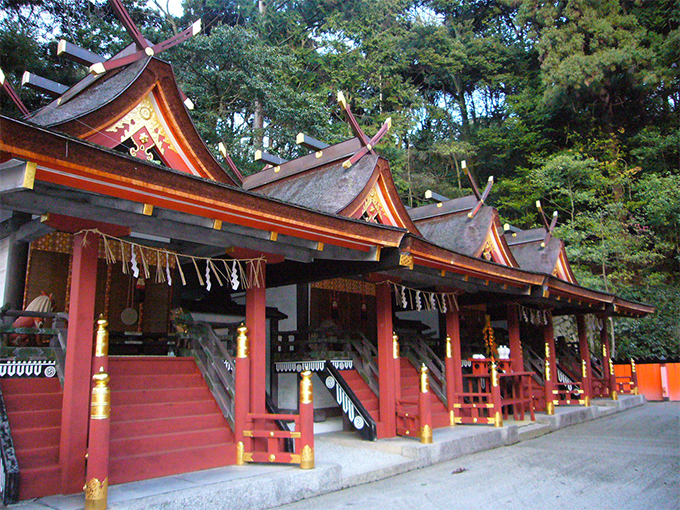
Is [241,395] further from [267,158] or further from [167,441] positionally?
[267,158]

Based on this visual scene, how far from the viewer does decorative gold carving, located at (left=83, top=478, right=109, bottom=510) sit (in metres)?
4.42

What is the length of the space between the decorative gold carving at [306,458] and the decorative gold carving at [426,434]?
8.87 feet

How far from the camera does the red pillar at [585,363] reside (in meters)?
14.6

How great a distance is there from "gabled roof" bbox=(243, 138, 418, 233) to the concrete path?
4265mm

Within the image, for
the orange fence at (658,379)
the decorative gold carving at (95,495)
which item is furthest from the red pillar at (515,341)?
the decorative gold carving at (95,495)

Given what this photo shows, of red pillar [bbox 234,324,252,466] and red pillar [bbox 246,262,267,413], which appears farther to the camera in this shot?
red pillar [bbox 246,262,267,413]

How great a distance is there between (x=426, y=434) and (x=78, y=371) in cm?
523

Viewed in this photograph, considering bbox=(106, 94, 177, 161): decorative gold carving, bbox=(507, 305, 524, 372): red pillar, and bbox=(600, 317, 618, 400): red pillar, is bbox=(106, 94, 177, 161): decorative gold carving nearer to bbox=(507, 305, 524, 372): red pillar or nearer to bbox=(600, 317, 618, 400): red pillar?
bbox=(507, 305, 524, 372): red pillar

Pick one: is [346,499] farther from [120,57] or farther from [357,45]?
[357,45]

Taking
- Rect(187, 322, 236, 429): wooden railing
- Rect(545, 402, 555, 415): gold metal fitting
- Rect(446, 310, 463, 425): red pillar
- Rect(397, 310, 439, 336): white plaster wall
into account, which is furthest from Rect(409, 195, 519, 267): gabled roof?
Rect(187, 322, 236, 429): wooden railing

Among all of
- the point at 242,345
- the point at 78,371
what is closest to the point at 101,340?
the point at 78,371

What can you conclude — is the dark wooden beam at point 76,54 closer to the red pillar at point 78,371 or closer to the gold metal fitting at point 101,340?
the red pillar at point 78,371

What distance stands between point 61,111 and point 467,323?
13.4 m

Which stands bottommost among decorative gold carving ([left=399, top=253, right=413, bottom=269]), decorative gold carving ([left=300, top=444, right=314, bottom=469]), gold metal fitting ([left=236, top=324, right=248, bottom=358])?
decorative gold carving ([left=300, top=444, right=314, bottom=469])
